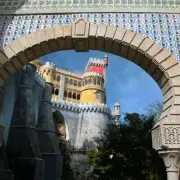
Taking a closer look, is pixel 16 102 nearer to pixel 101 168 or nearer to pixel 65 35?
pixel 101 168

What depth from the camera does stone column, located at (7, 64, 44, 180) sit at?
14055 millimetres

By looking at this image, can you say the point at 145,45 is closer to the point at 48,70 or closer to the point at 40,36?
the point at 40,36

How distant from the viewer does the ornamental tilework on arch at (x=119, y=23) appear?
221 inches

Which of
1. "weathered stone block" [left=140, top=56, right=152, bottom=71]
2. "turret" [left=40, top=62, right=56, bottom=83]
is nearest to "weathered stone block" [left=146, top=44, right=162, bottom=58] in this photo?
"weathered stone block" [left=140, top=56, right=152, bottom=71]

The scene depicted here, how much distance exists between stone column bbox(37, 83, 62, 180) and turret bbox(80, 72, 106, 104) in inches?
641

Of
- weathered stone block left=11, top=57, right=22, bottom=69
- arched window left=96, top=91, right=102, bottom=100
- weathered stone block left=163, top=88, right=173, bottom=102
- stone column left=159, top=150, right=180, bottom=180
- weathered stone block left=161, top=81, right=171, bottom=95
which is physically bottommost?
stone column left=159, top=150, right=180, bottom=180

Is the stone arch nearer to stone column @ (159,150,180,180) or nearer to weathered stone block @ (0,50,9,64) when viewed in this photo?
weathered stone block @ (0,50,9,64)

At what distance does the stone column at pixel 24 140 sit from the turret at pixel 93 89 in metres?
19.9

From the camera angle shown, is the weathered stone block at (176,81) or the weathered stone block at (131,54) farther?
the weathered stone block at (131,54)

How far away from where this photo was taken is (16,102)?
16.4 meters

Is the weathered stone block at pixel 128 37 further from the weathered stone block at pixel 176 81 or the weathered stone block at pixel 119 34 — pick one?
the weathered stone block at pixel 176 81

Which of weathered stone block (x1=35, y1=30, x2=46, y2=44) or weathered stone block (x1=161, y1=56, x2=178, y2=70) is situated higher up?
weathered stone block (x1=35, y1=30, x2=46, y2=44)

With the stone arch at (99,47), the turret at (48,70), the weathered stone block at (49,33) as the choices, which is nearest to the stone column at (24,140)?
the stone arch at (99,47)

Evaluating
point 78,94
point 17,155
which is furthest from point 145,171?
point 78,94
